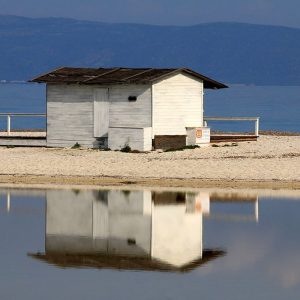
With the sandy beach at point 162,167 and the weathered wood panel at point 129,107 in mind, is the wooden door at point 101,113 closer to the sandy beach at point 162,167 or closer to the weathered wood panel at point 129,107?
the weathered wood panel at point 129,107

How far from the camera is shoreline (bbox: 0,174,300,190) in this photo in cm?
3183

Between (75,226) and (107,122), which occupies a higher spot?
(107,122)

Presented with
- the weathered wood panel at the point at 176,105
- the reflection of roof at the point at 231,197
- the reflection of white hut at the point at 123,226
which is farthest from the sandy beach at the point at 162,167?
the reflection of white hut at the point at 123,226

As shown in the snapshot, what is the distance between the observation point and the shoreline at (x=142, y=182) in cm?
3183

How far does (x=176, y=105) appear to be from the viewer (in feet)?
133

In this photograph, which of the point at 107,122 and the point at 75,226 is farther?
the point at 107,122

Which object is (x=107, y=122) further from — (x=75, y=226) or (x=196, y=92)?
(x=75, y=226)

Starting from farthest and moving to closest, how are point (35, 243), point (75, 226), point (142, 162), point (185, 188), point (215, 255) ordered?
point (142, 162), point (185, 188), point (75, 226), point (35, 243), point (215, 255)

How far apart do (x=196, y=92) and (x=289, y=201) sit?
13.2m

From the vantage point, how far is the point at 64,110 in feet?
135

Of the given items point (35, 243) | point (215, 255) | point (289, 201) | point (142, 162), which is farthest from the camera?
point (142, 162)

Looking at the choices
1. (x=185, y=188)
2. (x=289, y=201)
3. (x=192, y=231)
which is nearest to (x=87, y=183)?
(x=185, y=188)

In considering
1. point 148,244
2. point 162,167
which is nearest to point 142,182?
point 162,167

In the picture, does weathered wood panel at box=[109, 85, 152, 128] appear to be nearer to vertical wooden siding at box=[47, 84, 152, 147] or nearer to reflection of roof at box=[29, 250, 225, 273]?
vertical wooden siding at box=[47, 84, 152, 147]
